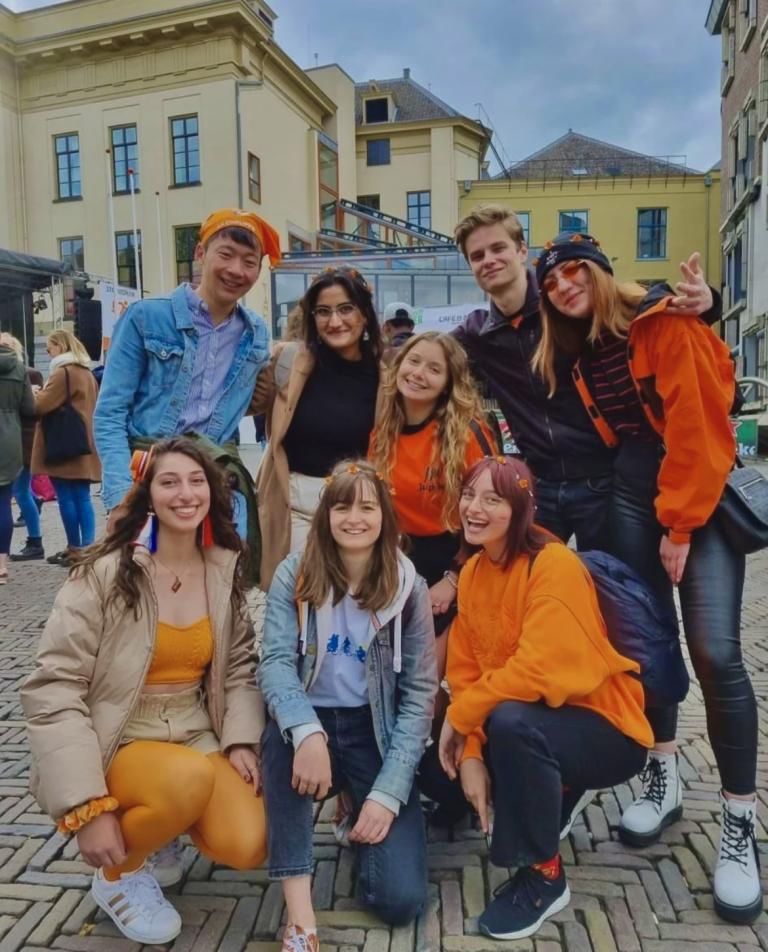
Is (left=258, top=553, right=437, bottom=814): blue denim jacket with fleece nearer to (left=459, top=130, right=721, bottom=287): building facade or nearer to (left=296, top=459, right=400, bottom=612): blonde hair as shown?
(left=296, top=459, right=400, bottom=612): blonde hair

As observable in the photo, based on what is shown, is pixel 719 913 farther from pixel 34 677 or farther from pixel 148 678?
pixel 34 677

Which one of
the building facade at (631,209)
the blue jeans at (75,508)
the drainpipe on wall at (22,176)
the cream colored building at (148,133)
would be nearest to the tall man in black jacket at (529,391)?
the blue jeans at (75,508)

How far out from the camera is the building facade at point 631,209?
3719 centimetres

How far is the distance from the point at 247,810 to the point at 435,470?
137cm

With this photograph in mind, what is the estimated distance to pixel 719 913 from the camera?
2355 millimetres

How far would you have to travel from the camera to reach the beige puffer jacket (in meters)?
2.22

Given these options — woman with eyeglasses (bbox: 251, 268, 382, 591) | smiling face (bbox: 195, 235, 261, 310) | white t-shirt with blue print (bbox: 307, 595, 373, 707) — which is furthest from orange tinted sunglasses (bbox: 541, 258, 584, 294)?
white t-shirt with blue print (bbox: 307, 595, 373, 707)

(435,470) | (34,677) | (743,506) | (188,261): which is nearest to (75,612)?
(34,677)

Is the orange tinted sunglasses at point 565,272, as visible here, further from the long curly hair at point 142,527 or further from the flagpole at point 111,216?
the flagpole at point 111,216

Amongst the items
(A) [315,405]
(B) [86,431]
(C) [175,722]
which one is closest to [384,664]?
(C) [175,722]

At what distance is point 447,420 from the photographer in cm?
302

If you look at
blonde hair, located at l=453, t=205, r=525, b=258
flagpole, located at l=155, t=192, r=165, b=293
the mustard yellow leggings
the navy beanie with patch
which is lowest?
the mustard yellow leggings

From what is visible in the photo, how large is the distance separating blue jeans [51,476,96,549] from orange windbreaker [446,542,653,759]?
5645 millimetres

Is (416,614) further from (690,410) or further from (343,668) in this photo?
(690,410)
